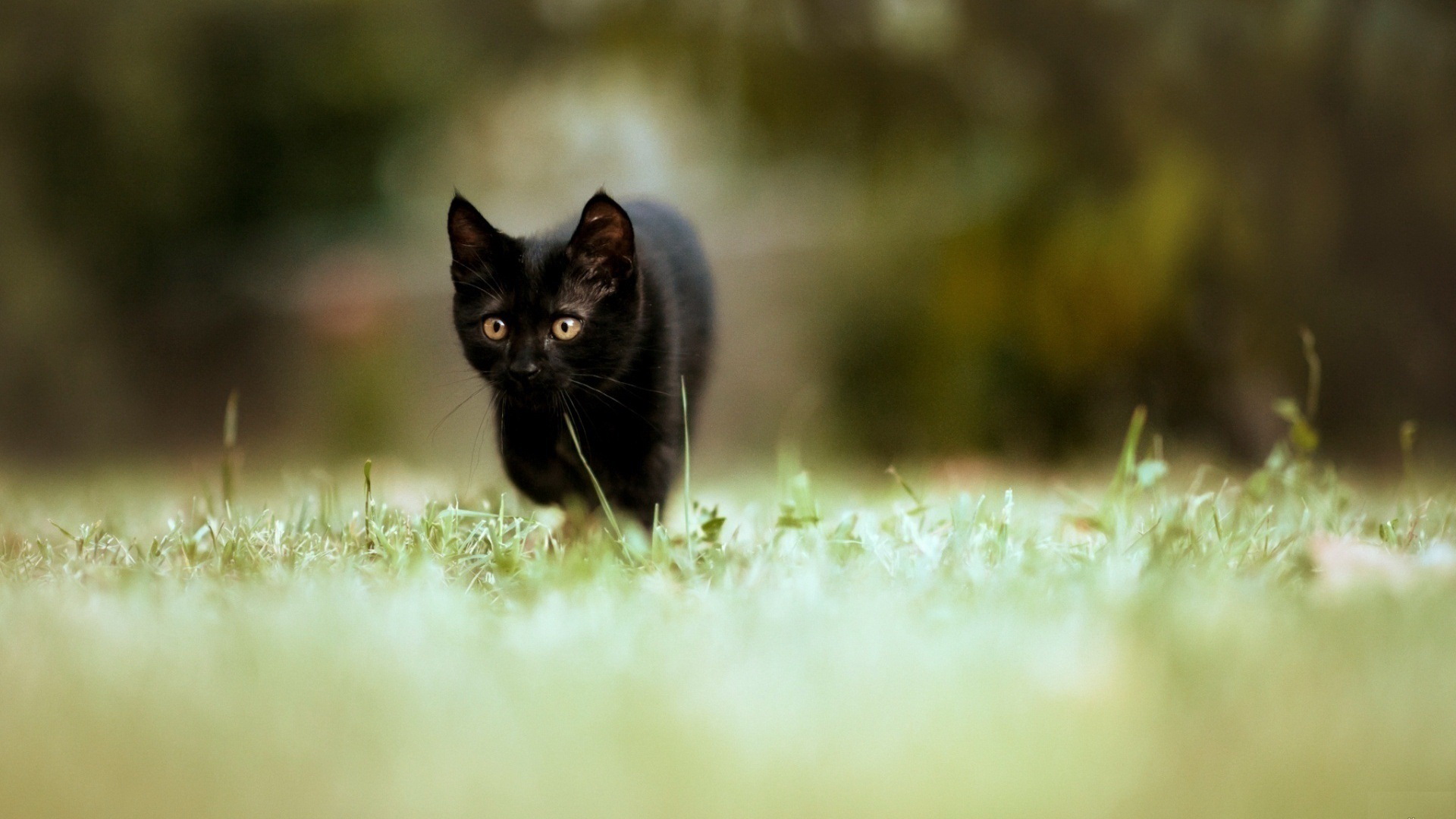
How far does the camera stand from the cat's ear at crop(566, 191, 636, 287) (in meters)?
1.49

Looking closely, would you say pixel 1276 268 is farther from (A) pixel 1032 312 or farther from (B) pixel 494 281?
(B) pixel 494 281

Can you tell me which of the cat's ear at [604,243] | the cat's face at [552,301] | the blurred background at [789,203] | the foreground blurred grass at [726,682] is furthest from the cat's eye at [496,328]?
the blurred background at [789,203]

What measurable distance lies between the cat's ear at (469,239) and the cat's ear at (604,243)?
0.42 feet

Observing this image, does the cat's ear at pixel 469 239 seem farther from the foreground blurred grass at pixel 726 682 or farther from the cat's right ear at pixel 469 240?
the foreground blurred grass at pixel 726 682

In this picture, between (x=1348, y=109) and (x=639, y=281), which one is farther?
(x=1348, y=109)

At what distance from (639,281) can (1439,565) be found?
1116 mm

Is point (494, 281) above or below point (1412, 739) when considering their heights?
above

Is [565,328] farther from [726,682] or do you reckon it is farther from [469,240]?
[726,682]

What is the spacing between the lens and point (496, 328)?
156 centimetres

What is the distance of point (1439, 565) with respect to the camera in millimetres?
1127

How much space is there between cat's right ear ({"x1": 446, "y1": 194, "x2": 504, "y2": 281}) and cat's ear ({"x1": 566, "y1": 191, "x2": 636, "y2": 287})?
0.13m

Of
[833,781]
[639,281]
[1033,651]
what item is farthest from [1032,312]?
[833,781]

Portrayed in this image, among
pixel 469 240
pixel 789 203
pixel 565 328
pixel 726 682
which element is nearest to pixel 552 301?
pixel 565 328

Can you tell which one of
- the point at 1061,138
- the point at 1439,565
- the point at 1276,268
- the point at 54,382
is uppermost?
the point at 1061,138
